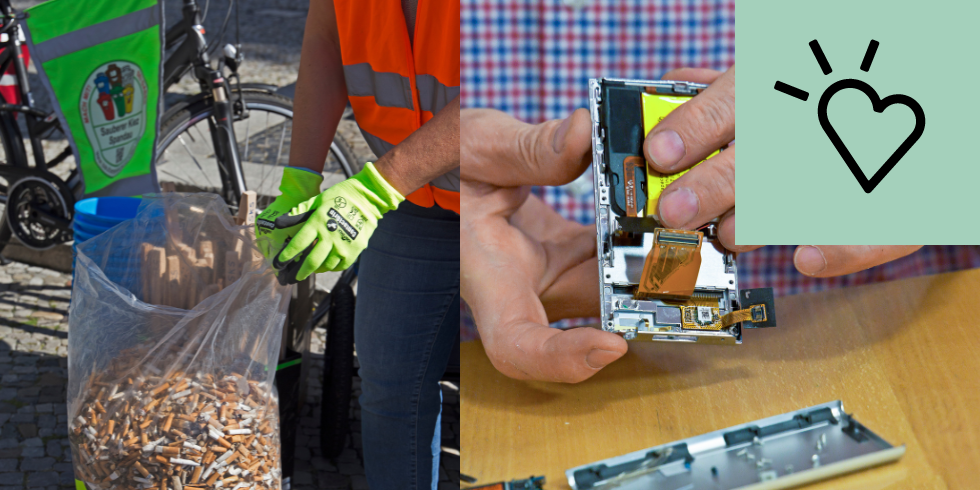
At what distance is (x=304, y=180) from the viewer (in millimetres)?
1290

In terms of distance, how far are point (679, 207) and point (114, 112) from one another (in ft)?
6.54

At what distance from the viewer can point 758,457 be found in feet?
1.54

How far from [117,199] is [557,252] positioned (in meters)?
1.43

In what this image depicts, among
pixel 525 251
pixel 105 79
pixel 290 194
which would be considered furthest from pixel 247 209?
pixel 105 79

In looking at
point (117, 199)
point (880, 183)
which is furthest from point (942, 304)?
point (117, 199)

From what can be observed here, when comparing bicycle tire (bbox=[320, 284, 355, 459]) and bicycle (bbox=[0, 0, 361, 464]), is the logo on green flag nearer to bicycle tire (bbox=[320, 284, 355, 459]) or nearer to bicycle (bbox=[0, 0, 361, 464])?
bicycle (bbox=[0, 0, 361, 464])

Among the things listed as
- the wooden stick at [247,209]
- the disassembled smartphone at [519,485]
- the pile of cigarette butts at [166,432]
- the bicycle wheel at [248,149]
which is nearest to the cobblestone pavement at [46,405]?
the bicycle wheel at [248,149]

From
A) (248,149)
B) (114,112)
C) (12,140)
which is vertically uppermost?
(248,149)

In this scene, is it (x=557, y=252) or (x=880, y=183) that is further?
(x=557, y=252)

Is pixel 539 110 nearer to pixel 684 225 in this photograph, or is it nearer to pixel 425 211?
pixel 684 225

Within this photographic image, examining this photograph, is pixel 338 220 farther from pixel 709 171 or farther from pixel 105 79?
pixel 105 79

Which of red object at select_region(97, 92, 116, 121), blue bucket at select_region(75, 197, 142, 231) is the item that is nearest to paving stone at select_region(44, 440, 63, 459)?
blue bucket at select_region(75, 197, 142, 231)

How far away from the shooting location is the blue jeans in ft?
3.98

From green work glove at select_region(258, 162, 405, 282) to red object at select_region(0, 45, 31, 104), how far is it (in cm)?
191
